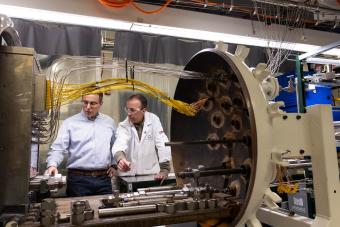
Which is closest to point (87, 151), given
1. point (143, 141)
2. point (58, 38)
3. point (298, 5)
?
point (143, 141)

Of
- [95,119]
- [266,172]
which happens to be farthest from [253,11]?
[266,172]

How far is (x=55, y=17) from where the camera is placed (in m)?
1.82

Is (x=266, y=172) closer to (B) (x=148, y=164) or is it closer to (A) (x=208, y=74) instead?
(A) (x=208, y=74)

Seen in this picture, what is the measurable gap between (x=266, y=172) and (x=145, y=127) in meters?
1.88

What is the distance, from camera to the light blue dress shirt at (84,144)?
2297 mm

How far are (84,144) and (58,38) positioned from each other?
3.62 ft

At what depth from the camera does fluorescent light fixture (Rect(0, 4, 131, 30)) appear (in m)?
1.71

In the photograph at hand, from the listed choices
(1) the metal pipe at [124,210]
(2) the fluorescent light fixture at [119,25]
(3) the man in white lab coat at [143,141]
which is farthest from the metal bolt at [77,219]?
(3) the man in white lab coat at [143,141]

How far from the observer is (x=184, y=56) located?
10.4 feet

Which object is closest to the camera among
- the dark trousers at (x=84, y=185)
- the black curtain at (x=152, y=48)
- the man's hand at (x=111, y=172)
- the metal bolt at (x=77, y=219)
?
the metal bolt at (x=77, y=219)

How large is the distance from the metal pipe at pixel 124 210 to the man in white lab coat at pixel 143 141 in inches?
65.9

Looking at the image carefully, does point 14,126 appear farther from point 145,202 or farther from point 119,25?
point 119,25

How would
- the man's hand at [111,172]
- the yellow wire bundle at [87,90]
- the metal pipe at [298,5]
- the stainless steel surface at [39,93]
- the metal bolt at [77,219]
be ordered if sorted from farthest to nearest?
the man's hand at [111,172] < the metal pipe at [298,5] < the yellow wire bundle at [87,90] < the stainless steel surface at [39,93] < the metal bolt at [77,219]

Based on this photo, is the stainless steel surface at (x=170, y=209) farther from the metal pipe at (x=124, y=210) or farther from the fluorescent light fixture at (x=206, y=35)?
the fluorescent light fixture at (x=206, y=35)
